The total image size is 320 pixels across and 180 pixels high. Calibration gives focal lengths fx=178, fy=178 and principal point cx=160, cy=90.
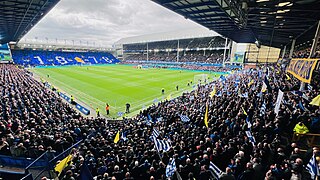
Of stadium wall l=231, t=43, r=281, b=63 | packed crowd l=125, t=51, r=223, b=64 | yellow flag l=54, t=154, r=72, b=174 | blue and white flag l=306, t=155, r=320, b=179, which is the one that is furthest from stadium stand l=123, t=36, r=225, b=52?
yellow flag l=54, t=154, r=72, b=174

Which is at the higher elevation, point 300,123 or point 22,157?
point 300,123

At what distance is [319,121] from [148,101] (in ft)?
59.3

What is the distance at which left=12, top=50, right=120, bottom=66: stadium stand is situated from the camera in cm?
7203

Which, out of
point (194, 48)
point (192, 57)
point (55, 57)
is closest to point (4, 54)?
point (55, 57)

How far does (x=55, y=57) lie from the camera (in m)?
81.4

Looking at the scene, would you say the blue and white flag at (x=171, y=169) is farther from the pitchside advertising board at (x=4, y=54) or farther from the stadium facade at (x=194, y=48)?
the pitchside advertising board at (x=4, y=54)

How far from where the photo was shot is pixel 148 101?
76.6 ft

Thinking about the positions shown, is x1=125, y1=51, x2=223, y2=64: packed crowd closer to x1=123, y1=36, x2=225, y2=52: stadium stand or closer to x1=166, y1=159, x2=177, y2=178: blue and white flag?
x1=123, y1=36, x2=225, y2=52: stadium stand

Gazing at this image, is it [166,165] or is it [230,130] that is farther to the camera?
[230,130]

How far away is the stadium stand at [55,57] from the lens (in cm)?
7203

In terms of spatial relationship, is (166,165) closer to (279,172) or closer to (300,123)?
(279,172)

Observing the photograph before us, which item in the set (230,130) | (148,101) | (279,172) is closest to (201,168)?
(279,172)

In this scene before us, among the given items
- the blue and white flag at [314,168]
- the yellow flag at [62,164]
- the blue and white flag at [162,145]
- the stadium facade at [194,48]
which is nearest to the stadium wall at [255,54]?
the stadium facade at [194,48]

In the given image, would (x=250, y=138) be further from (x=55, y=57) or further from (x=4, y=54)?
(x=55, y=57)
